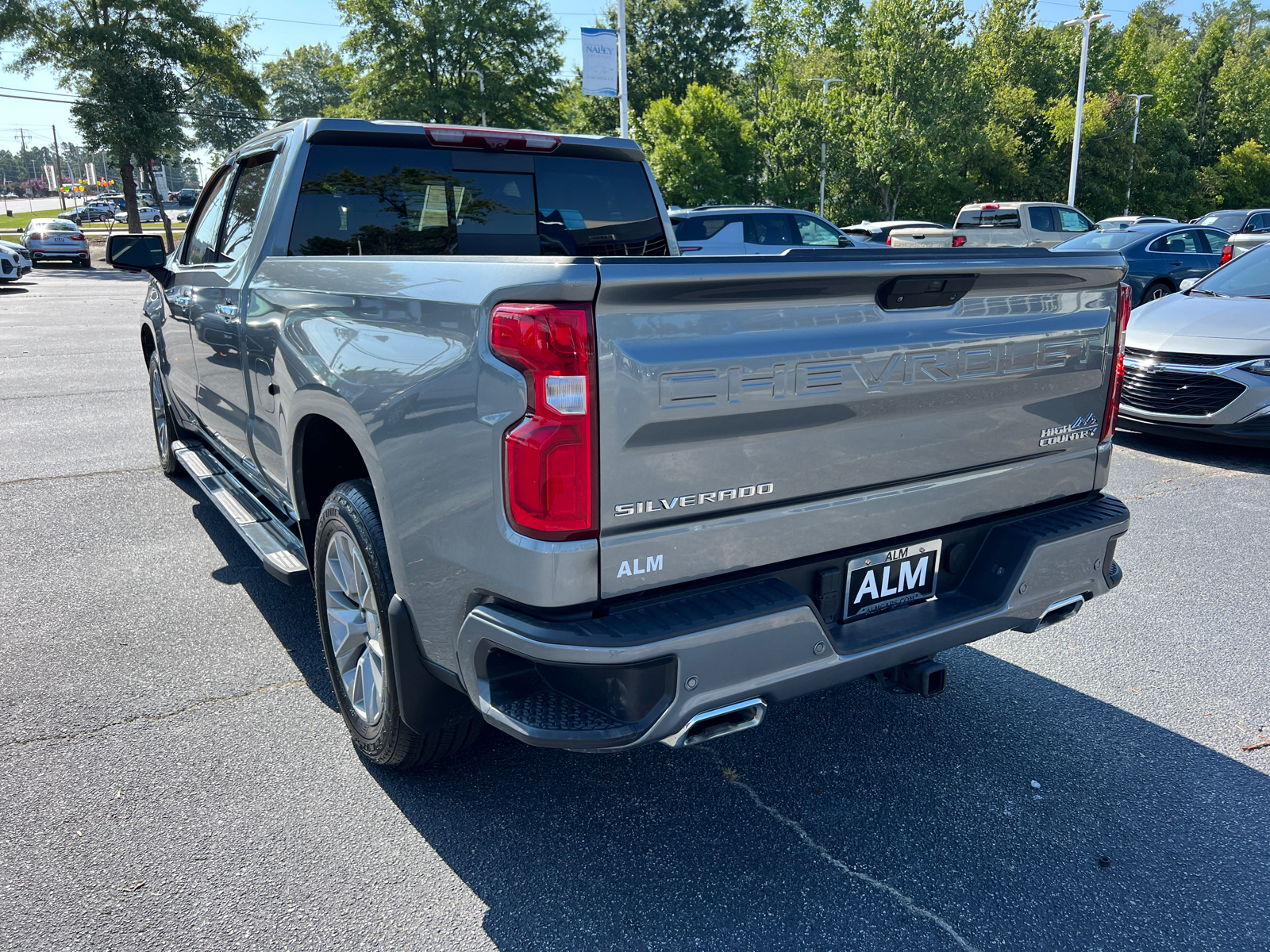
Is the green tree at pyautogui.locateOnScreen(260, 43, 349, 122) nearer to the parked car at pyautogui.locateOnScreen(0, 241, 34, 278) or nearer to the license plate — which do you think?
the parked car at pyautogui.locateOnScreen(0, 241, 34, 278)

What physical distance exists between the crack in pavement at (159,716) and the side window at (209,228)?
2114 millimetres

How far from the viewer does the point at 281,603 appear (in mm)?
4441

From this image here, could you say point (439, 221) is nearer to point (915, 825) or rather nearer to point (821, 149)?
point (915, 825)

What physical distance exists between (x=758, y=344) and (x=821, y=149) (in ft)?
136

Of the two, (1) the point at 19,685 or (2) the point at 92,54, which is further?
(2) the point at 92,54

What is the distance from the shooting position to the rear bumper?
206cm

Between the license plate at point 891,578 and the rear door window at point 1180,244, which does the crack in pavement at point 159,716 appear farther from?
the rear door window at point 1180,244

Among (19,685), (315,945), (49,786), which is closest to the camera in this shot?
(315,945)

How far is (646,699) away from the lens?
82.3 inches

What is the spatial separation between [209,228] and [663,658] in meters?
4.05

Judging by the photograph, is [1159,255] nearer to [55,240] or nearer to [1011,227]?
[1011,227]

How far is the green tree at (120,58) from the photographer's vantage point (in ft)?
114

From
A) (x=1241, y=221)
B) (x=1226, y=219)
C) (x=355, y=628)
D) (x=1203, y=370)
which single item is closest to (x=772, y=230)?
(x=1203, y=370)

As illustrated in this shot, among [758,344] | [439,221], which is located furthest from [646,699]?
[439,221]
